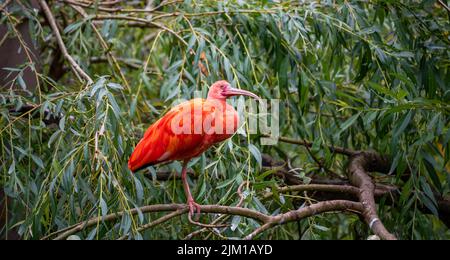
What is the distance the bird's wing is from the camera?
3.54m

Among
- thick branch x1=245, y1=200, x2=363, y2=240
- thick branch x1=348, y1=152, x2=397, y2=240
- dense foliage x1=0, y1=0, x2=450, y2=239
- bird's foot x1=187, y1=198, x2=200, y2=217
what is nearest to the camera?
thick branch x1=245, y1=200, x2=363, y2=240

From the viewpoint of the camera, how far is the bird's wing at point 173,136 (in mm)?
3535

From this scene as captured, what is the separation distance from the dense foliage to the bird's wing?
0.17 metres

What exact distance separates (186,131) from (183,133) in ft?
0.06

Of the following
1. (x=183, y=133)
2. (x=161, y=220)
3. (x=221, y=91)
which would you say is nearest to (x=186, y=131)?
(x=183, y=133)

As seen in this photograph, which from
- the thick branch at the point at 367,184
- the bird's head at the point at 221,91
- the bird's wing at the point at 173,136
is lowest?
the thick branch at the point at 367,184

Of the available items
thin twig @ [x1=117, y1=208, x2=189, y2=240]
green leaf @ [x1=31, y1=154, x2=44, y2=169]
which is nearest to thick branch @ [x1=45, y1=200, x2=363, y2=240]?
thin twig @ [x1=117, y1=208, x2=189, y2=240]

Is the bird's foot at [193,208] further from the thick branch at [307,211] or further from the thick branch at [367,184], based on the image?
the thick branch at [367,184]

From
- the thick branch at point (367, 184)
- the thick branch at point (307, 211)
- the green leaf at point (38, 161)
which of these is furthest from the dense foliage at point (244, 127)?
the thick branch at point (307, 211)

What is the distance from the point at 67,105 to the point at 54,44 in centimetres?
204

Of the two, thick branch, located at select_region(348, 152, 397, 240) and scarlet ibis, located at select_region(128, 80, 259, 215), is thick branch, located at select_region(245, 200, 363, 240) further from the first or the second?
scarlet ibis, located at select_region(128, 80, 259, 215)

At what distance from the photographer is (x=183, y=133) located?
3.57m

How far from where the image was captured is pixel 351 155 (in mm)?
4812

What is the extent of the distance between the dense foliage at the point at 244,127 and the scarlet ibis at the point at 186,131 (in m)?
0.18
